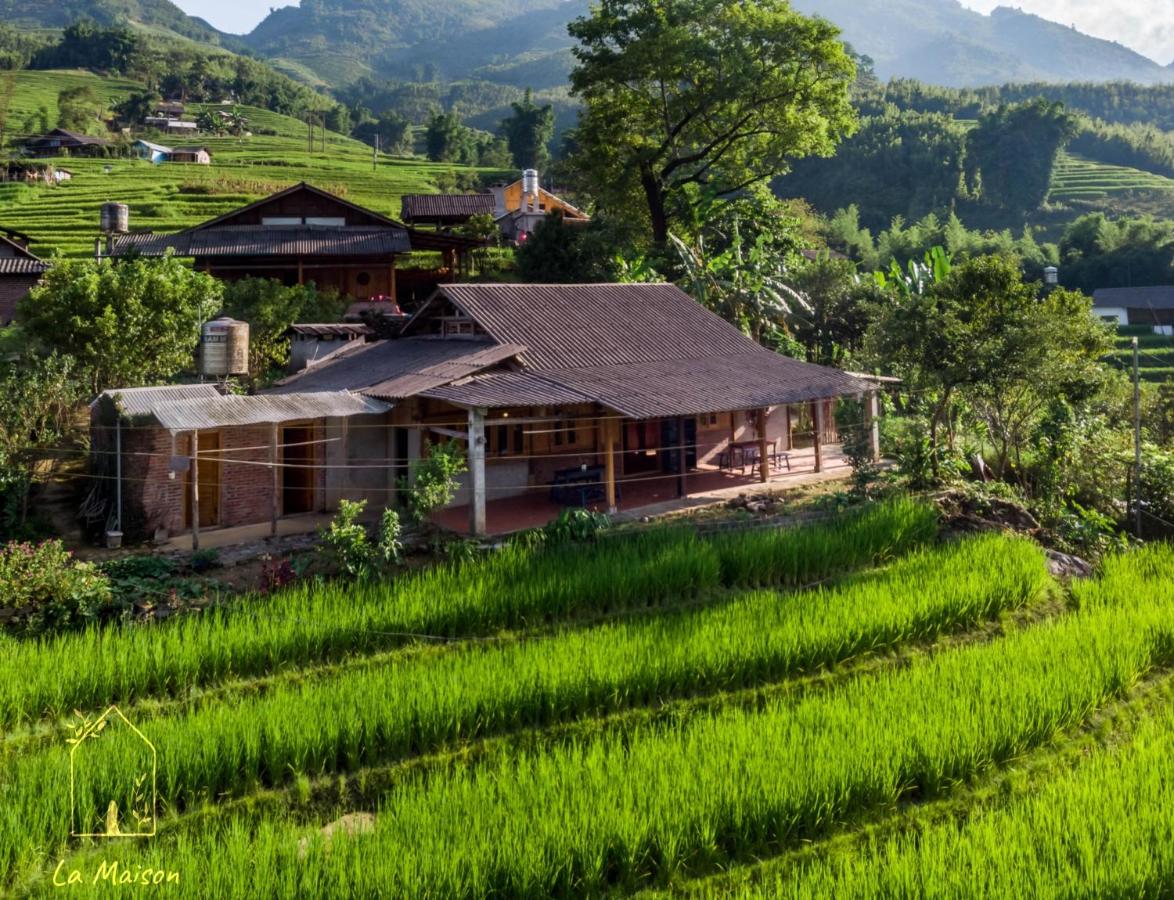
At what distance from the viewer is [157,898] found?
589 centimetres

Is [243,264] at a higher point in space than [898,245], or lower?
lower

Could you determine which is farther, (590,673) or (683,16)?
(683,16)

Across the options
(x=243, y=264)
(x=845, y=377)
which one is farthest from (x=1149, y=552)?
(x=243, y=264)

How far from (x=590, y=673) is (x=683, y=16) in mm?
23022

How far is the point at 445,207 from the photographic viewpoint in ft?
130

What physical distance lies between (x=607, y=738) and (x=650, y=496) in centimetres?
843

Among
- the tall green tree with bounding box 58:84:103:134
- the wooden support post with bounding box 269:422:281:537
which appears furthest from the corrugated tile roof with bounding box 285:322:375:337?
the tall green tree with bounding box 58:84:103:134

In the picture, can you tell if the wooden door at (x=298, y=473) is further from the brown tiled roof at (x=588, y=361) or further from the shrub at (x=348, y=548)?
the shrub at (x=348, y=548)

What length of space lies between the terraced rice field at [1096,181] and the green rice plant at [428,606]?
74.6 m

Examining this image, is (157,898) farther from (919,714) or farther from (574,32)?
(574,32)

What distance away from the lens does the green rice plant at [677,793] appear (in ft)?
20.6

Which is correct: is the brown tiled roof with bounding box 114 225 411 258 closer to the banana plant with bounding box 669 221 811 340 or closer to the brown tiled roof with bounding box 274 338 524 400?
the banana plant with bounding box 669 221 811 340

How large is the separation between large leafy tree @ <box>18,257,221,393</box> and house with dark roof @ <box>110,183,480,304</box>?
34.4 ft

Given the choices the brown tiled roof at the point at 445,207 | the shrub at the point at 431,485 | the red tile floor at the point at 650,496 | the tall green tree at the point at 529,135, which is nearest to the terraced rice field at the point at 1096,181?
the tall green tree at the point at 529,135
